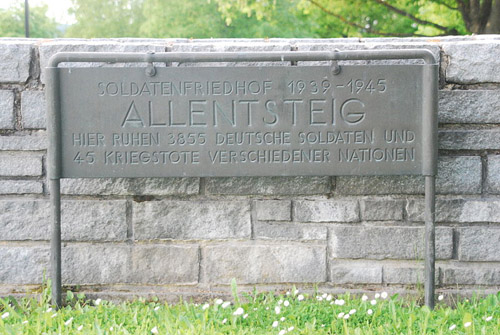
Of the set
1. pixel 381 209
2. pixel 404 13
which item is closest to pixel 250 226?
pixel 381 209

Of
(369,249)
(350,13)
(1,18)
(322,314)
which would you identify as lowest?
(322,314)

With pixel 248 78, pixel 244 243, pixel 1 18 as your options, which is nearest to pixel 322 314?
pixel 244 243

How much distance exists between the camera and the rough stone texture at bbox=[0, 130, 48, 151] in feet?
8.51

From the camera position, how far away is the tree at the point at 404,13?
319 inches

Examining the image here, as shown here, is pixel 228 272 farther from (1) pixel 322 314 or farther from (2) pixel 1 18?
(2) pixel 1 18

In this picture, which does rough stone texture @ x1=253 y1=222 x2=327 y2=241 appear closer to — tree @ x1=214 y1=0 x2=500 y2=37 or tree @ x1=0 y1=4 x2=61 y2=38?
tree @ x1=214 y1=0 x2=500 y2=37

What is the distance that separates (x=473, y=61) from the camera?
2.57 m

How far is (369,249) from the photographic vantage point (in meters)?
2.66

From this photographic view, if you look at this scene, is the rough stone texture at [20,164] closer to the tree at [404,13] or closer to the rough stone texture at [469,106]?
the rough stone texture at [469,106]

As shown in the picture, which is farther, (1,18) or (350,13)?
(1,18)

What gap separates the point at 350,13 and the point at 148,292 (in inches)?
352

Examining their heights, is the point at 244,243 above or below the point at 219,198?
below

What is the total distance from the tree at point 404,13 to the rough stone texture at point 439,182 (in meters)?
6.10

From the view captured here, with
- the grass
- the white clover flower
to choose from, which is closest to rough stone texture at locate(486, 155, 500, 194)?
the grass
